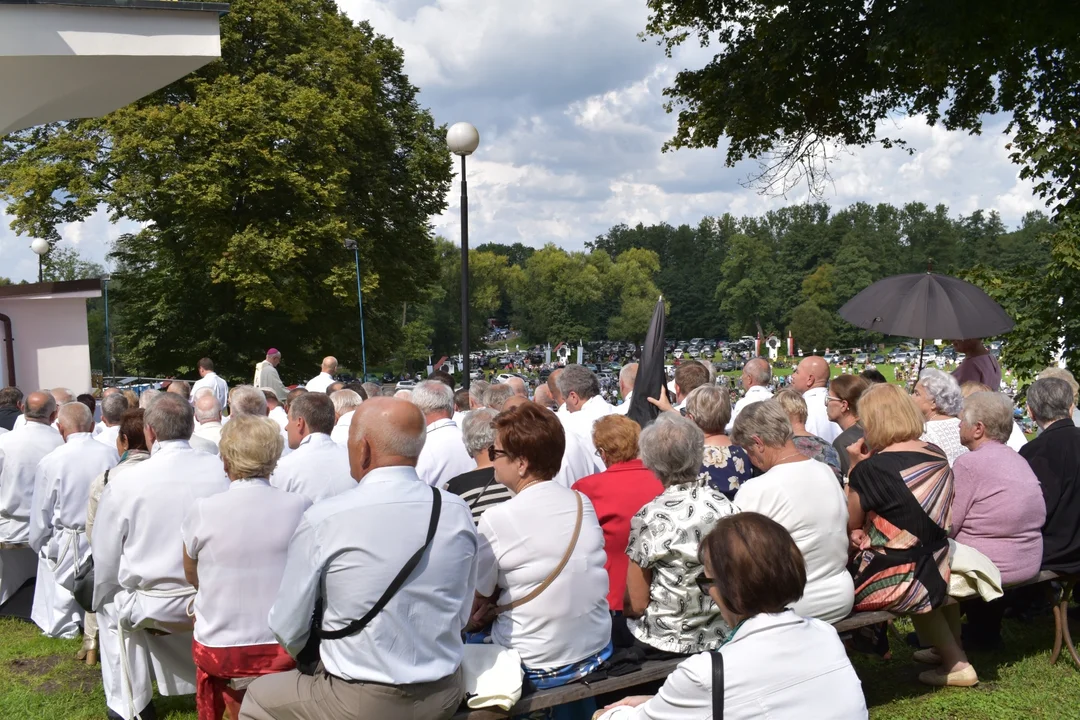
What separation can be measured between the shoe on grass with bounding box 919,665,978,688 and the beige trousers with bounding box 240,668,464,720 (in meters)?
3.12

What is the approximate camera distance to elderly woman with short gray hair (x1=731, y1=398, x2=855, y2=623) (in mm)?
4281

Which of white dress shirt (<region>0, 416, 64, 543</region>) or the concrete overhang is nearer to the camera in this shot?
white dress shirt (<region>0, 416, 64, 543</region>)

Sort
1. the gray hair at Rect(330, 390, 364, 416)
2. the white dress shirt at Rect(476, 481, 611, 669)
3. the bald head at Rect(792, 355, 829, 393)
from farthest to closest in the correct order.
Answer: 1. the bald head at Rect(792, 355, 829, 393)
2. the gray hair at Rect(330, 390, 364, 416)
3. the white dress shirt at Rect(476, 481, 611, 669)

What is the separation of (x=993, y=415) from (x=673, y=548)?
8.52 ft

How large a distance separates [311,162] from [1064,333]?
21490 mm

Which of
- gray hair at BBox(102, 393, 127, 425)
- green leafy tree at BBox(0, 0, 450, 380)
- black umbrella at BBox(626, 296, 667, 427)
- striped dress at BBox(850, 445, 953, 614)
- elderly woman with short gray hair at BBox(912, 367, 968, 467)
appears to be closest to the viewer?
striped dress at BBox(850, 445, 953, 614)

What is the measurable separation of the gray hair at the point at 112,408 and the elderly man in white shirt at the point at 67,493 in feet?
0.89

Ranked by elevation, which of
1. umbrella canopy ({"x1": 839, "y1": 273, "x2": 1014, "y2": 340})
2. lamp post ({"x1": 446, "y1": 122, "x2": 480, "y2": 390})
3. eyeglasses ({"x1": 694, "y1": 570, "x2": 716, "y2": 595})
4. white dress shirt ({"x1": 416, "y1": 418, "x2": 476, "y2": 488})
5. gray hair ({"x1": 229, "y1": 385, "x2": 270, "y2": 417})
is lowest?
eyeglasses ({"x1": 694, "y1": 570, "x2": 716, "y2": 595})

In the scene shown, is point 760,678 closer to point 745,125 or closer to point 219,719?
point 219,719

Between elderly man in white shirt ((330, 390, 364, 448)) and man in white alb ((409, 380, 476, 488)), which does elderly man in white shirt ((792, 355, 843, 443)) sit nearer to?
man in white alb ((409, 380, 476, 488))

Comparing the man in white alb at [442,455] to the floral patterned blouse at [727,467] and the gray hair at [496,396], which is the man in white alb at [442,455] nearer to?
the gray hair at [496,396]

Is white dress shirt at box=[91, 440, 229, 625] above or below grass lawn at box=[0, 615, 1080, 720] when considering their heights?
above

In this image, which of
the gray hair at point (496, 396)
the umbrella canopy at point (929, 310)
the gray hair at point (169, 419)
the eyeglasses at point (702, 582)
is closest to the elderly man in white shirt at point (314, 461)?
the gray hair at point (169, 419)

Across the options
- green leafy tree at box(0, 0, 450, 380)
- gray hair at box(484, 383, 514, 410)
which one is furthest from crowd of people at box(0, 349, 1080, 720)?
green leafy tree at box(0, 0, 450, 380)
